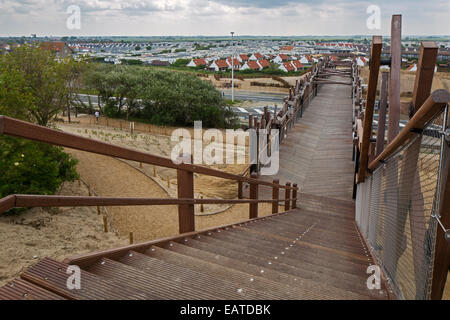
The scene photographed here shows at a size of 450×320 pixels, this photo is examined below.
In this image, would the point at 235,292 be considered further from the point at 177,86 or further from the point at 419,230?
the point at 177,86

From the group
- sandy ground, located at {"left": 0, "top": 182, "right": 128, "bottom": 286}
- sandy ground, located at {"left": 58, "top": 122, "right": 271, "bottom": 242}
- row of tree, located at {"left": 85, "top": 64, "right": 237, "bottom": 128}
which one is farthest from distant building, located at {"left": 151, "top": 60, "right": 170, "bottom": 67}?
sandy ground, located at {"left": 0, "top": 182, "right": 128, "bottom": 286}

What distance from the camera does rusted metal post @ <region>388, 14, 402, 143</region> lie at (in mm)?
4090

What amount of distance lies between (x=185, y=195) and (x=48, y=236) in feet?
19.5

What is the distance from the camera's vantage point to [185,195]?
3.26 metres

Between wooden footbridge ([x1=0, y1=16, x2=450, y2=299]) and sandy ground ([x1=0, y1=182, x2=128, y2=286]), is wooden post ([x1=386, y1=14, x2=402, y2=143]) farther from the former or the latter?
sandy ground ([x1=0, y1=182, x2=128, y2=286])

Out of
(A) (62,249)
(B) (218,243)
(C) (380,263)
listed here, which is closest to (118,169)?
(A) (62,249)

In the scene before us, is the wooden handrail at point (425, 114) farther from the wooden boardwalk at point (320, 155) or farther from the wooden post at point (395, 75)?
the wooden boardwalk at point (320, 155)

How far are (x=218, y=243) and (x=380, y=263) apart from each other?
144cm

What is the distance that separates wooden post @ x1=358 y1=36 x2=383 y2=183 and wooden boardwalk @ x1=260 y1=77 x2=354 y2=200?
180 inches

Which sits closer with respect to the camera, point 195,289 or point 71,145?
point 71,145

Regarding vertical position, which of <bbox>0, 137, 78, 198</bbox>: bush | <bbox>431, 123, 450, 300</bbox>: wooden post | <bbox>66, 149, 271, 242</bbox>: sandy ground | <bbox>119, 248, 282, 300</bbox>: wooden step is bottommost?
<bbox>66, 149, 271, 242</bbox>: sandy ground

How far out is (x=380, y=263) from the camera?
314cm

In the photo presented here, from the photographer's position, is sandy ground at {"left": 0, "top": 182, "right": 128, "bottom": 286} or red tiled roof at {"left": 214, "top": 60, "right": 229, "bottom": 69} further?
red tiled roof at {"left": 214, "top": 60, "right": 229, "bottom": 69}

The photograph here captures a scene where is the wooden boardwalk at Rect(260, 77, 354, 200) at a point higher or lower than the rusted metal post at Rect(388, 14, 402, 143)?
lower
